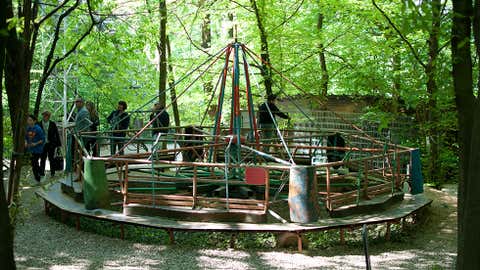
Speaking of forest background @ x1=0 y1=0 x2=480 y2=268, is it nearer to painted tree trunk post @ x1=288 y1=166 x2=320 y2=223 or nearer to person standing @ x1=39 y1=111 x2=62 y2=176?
person standing @ x1=39 y1=111 x2=62 y2=176

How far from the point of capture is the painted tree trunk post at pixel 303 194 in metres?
9.35

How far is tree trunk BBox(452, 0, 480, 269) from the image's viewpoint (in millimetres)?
5129

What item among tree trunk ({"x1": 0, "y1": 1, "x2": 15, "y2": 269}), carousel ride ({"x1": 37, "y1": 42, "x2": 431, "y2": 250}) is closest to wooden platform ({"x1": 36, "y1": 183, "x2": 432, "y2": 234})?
carousel ride ({"x1": 37, "y1": 42, "x2": 431, "y2": 250})

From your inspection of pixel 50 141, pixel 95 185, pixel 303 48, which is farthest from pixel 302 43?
pixel 95 185

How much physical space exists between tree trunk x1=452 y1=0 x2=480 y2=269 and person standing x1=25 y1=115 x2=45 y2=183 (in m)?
10.8

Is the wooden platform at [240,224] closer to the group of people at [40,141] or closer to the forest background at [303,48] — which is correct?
the forest background at [303,48]

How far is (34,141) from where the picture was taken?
14.5m

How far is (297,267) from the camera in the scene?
8461mm

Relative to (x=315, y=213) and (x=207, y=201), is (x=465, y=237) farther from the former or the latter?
(x=207, y=201)

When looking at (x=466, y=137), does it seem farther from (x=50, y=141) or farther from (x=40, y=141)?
(x=50, y=141)

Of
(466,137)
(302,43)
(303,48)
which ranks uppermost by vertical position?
(302,43)

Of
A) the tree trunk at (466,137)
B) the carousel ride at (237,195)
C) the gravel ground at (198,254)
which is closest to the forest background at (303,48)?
the carousel ride at (237,195)

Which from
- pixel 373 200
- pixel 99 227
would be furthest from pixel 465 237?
pixel 99 227

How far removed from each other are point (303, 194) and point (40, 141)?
7600mm
